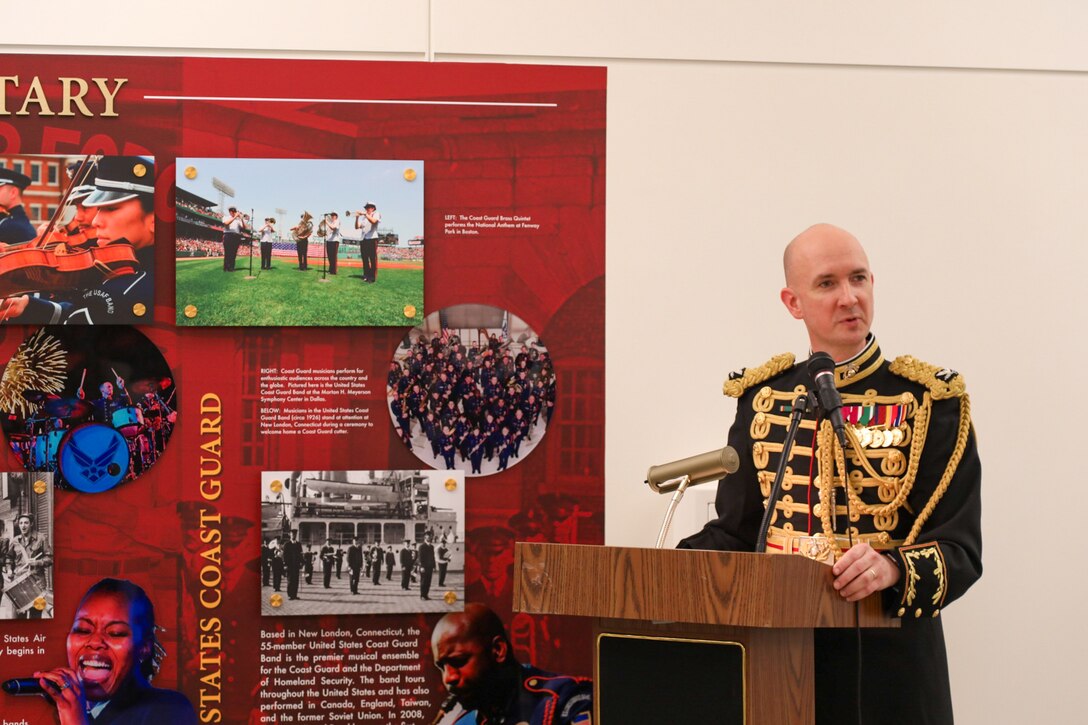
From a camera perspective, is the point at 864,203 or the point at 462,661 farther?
the point at 864,203

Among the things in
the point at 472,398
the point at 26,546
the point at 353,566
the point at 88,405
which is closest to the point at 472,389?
the point at 472,398

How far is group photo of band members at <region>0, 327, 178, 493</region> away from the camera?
3.10 metres

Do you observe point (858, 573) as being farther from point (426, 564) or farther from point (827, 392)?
point (426, 564)

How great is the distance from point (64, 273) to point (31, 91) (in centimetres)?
50

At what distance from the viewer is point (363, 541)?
315cm

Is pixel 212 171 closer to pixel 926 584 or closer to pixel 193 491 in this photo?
pixel 193 491

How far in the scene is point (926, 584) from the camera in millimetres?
2121

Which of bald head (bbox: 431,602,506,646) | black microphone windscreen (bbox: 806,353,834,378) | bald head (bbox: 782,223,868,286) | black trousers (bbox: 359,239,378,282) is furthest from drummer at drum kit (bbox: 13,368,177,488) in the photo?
black microphone windscreen (bbox: 806,353,834,378)

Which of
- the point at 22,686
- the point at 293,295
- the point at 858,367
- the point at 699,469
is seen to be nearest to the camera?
the point at 699,469

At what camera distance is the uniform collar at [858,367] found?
8.09ft

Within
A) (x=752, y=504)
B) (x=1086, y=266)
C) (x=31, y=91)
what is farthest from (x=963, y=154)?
(x=31, y=91)

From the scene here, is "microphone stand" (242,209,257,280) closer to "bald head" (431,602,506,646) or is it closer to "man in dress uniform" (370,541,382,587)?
"man in dress uniform" (370,541,382,587)

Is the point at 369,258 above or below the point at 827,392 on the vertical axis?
above

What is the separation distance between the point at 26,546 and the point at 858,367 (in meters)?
2.17
